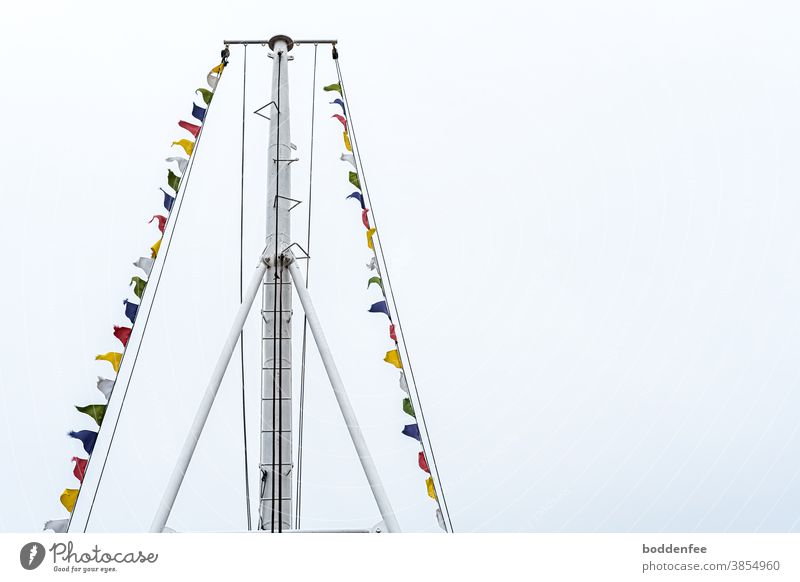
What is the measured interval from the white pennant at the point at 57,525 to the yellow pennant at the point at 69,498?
20 centimetres

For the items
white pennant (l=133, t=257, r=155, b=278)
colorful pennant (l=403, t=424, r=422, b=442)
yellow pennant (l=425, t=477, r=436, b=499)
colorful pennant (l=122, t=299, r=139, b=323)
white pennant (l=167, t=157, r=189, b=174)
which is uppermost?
white pennant (l=167, t=157, r=189, b=174)

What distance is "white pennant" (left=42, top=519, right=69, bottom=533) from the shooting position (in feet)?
37.0

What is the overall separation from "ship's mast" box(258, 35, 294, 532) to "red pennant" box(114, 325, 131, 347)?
2028mm

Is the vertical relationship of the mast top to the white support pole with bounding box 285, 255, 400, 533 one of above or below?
above

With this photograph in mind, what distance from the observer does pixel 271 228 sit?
13.0m

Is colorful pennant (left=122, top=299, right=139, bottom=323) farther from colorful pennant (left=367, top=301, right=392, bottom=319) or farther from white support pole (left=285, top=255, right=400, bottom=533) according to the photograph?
colorful pennant (left=367, top=301, right=392, bottom=319)


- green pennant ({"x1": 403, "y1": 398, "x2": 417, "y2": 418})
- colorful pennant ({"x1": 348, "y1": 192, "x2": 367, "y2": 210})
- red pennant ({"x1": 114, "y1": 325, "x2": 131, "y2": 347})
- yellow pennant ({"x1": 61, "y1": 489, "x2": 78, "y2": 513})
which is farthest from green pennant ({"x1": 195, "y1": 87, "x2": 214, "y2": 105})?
yellow pennant ({"x1": 61, "y1": 489, "x2": 78, "y2": 513})

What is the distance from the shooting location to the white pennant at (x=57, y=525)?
1127cm

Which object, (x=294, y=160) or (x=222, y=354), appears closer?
(x=222, y=354)

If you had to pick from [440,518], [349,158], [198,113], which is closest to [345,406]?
[440,518]
